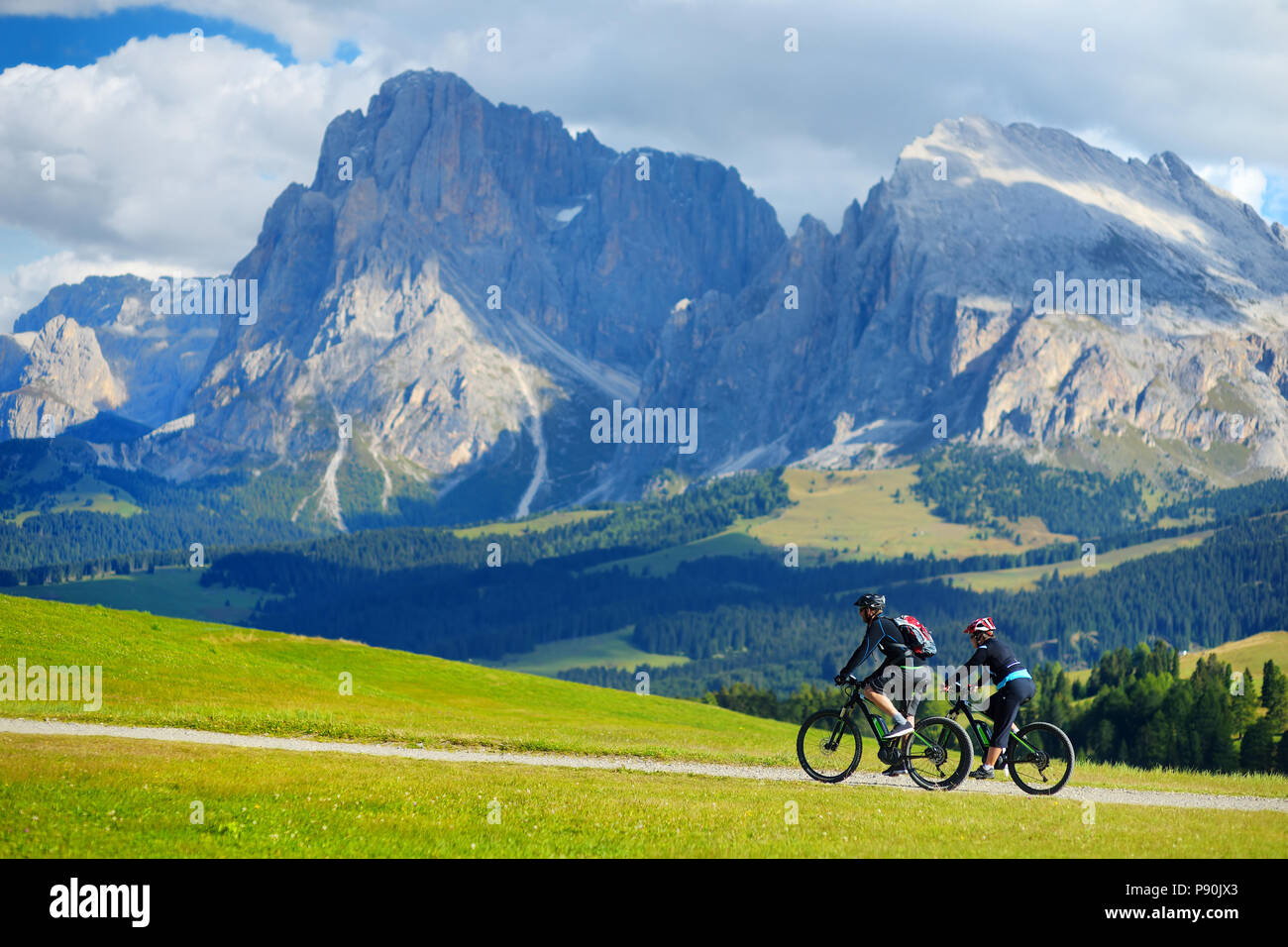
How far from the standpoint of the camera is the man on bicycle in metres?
29.7

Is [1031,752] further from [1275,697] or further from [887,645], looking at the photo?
[1275,697]

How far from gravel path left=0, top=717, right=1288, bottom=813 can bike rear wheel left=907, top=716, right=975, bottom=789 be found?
0.40 meters

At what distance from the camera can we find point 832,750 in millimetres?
32406

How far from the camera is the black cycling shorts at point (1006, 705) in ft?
97.6

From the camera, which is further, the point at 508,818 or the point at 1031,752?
the point at 1031,752

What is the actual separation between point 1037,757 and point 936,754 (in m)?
2.61

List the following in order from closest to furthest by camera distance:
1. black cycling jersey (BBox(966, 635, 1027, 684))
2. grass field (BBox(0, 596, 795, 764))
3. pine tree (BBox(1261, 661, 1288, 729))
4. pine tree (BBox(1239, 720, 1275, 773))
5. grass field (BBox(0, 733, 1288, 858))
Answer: grass field (BBox(0, 733, 1288, 858)) < black cycling jersey (BBox(966, 635, 1027, 684)) < grass field (BBox(0, 596, 795, 764)) < pine tree (BBox(1239, 720, 1275, 773)) < pine tree (BBox(1261, 661, 1288, 729))

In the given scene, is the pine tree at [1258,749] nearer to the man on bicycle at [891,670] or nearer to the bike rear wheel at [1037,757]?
the bike rear wheel at [1037,757]

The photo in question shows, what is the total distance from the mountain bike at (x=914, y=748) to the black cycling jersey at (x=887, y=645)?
929 mm

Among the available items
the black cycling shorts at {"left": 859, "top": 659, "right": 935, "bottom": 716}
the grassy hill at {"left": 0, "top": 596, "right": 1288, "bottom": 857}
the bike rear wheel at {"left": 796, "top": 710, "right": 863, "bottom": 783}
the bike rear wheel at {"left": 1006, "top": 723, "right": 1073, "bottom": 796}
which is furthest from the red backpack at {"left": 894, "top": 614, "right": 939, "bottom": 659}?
the bike rear wheel at {"left": 1006, "top": 723, "right": 1073, "bottom": 796}

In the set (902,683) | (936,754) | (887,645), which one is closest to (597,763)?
(936,754)

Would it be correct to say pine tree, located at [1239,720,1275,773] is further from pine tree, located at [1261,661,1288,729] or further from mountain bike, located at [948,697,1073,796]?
mountain bike, located at [948,697,1073,796]

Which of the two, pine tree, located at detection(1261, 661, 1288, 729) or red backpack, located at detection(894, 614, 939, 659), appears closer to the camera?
red backpack, located at detection(894, 614, 939, 659)
